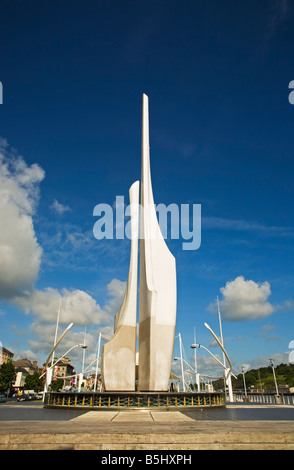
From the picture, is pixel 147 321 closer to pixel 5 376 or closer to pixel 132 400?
pixel 132 400

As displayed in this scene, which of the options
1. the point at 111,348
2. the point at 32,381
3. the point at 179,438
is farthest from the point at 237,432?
the point at 32,381

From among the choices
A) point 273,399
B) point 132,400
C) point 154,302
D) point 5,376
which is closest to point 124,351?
point 154,302

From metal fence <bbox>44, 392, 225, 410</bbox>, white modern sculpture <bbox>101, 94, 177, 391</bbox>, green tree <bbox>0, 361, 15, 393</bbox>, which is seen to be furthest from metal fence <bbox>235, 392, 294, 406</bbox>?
green tree <bbox>0, 361, 15, 393</bbox>

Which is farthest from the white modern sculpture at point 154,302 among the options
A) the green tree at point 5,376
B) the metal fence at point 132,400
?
the green tree at point 5,376

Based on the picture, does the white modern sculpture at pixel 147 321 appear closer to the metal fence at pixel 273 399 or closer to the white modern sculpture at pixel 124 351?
the white modern sculpture at pixel 124 351

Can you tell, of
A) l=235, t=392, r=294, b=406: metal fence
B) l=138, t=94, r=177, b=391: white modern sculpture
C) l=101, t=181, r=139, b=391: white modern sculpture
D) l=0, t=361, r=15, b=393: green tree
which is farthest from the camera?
l=0, t=361, r=15, b=393: green tree

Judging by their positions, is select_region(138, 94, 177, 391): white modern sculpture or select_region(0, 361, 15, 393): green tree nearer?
select_region(138, 94, 177, 391): white modern sculpture

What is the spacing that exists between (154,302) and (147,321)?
100 centimetres

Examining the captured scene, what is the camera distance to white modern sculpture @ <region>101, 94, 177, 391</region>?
14.8 meters

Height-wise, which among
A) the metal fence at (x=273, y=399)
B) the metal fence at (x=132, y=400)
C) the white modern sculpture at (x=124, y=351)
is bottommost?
the metal fence at (x=132, y=400)

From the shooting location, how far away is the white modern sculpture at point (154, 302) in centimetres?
1466

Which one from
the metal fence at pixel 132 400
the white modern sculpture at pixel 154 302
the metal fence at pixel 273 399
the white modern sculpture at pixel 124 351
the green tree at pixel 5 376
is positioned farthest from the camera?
the green tree at pixel 5 376

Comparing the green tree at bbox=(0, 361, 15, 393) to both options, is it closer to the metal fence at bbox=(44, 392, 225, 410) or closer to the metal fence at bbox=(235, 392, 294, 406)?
the metal fence at bbox=(235, 392, 294, 406)
